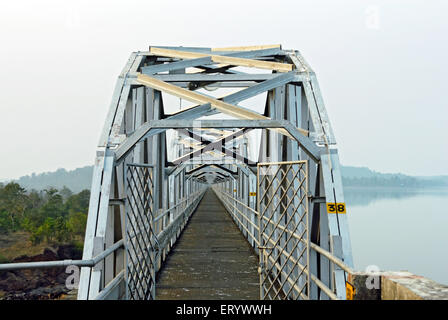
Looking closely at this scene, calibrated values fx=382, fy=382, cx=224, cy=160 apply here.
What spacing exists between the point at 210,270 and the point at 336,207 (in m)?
5.41

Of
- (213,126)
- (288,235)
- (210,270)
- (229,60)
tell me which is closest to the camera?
(213,126)

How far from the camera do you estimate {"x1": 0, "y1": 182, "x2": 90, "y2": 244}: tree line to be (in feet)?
281

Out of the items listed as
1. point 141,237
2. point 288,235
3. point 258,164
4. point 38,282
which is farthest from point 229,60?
point 38,282

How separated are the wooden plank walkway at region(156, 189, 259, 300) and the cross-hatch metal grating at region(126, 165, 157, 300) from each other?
0.77m

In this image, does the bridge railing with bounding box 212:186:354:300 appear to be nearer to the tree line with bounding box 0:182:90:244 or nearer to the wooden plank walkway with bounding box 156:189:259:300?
the wooden plank walkway with bounding box 156:189:259:300

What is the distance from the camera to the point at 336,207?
4.87 metres

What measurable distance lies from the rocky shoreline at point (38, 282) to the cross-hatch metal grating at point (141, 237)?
58117 millimetres

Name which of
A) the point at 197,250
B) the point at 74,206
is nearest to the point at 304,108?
the point at 197,250

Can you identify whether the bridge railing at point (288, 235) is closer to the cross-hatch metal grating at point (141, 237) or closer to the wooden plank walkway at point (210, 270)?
the wooden plank walkway at point (210, 270)

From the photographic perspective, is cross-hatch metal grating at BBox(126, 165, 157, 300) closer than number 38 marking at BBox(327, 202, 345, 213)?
No

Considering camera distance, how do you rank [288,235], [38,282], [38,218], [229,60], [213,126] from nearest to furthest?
[213,126] → [288,235] → [229,60] → [38,282] → [38,218]

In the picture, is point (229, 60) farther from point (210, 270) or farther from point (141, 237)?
point (210, 270)

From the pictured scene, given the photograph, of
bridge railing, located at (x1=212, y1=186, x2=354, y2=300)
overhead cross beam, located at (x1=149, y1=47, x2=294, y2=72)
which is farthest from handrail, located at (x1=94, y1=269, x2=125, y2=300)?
overhead cross beam, located at (x1=149, y1=47, x2=294, y2=72)

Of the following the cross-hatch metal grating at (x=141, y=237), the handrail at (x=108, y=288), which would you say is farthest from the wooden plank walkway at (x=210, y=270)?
the handrail at (x=108, y=288)
